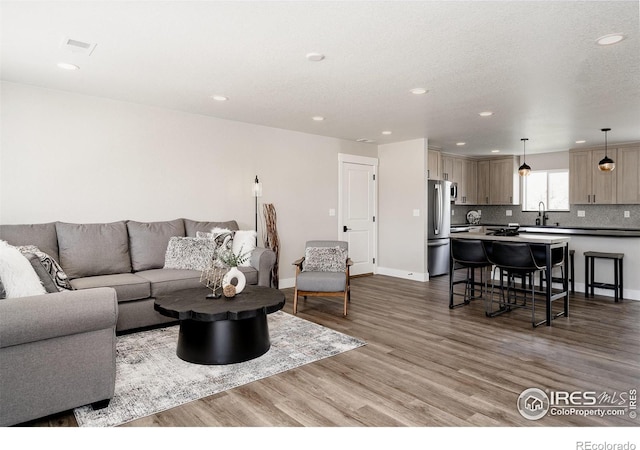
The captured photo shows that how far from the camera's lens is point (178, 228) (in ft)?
15.5

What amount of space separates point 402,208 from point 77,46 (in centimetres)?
539

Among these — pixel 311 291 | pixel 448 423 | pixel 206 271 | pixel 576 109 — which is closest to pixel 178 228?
pixel 206 271

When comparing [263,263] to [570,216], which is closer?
[263,263]

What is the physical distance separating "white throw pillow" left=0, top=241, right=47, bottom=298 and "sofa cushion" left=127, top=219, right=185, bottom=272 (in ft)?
6.14

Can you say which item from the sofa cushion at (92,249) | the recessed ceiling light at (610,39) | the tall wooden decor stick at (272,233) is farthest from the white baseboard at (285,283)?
the recessed ceiling light at (610,39)

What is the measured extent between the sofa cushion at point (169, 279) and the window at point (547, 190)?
788 centimetres

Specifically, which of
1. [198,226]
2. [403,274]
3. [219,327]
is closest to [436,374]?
[219,327]

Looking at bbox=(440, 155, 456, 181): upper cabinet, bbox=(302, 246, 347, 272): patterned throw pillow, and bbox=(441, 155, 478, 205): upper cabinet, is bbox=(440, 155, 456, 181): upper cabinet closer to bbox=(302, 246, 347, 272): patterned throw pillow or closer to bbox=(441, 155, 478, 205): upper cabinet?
bbox=(441, 155, 478, 205): upper cabinet

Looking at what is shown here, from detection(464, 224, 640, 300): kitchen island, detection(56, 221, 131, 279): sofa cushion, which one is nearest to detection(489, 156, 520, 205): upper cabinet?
detection(464, 224, 640, 300): kitchen island

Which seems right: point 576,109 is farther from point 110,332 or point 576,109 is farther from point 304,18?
point 110,332

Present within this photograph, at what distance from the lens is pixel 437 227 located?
706 centimetres

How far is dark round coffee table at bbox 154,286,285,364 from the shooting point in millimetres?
2916

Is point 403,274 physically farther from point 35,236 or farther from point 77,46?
point 77,46

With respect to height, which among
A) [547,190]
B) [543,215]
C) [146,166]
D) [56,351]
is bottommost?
[56,351]
